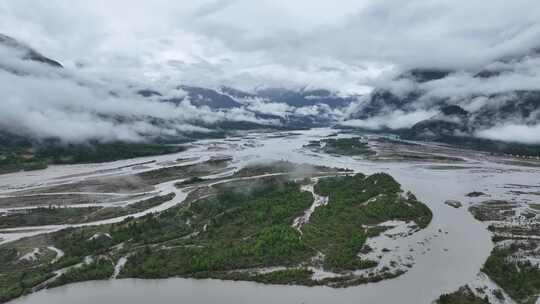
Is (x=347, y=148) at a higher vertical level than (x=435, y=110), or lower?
lower

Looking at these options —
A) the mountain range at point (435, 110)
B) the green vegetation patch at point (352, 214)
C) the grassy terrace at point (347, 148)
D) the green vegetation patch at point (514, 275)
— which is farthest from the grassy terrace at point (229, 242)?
the mountain range at point (435, 110)

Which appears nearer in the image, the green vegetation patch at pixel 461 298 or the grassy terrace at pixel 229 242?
the green vegetation patch at pixel 461 298

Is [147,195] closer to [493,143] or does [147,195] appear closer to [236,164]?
[236,164]

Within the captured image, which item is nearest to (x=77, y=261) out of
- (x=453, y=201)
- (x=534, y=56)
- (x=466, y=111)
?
(x=453, y=201)

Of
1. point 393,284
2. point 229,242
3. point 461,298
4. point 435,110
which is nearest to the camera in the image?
point 461,298

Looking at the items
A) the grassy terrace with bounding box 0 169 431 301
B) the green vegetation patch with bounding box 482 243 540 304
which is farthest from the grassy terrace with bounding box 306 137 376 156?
the green vegetation patch with bounding box 482 243 540 304

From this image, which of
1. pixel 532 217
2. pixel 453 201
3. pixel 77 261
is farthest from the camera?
pixel 453 201

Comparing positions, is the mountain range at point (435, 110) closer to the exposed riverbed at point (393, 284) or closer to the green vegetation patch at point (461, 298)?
the exposed riverbed at point (393, 284)

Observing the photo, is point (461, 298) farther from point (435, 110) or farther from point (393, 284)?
point (435, 110)

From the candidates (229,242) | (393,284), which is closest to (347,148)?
(229,242)
